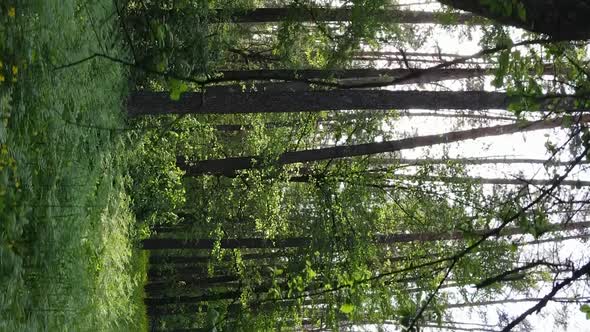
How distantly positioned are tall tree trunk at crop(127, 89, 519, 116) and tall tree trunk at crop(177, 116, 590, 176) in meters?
4.14

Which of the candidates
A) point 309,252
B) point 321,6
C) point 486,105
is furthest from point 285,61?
point 486,105

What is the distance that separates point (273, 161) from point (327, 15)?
2.89 m

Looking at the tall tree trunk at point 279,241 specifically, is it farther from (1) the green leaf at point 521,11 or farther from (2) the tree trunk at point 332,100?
(1) the green leaf at point 521,11

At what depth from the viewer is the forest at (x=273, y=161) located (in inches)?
154

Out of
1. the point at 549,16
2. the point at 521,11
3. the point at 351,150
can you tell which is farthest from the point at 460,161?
the point at 521,11

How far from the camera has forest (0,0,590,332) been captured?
3914 mm

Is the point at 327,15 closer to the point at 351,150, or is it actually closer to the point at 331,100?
the point at 351,150

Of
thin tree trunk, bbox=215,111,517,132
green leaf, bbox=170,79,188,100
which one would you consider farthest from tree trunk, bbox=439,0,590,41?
thin tree trunk, bbox=215,111,517,132

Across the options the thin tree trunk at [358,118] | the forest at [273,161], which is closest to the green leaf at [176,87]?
the forest at [273,161]

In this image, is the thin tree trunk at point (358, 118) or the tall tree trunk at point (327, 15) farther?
the thin tree trunk at point (358, 118)

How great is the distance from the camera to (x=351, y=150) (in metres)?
11.4

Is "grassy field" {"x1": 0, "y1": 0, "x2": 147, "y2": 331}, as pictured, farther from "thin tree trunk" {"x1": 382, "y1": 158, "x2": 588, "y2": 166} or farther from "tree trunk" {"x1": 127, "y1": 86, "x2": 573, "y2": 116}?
"thin tree trunk" {"x1": 382, "y1": 158, "x2": 588, "y2": 166}

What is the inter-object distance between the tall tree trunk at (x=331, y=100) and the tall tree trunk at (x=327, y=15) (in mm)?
3408

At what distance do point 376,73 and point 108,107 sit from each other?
6077mm
